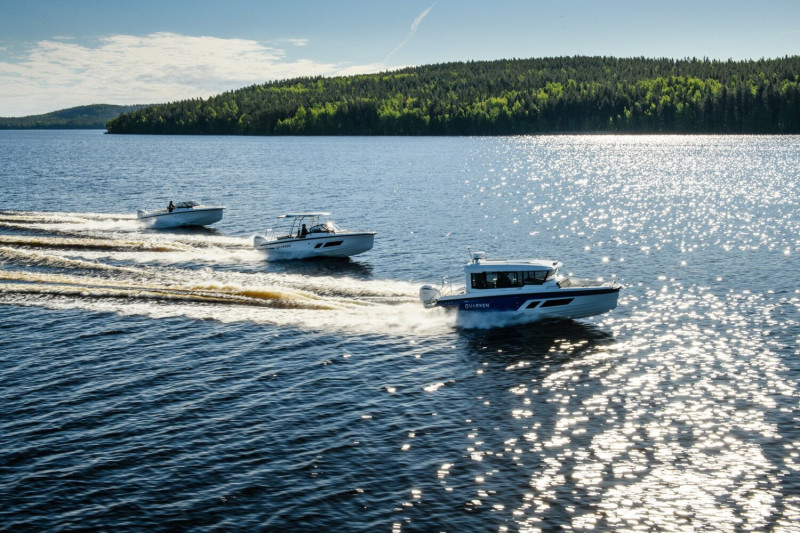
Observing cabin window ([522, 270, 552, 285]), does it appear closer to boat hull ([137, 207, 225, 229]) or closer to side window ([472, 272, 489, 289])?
side window ([472, 272, 489, 289])

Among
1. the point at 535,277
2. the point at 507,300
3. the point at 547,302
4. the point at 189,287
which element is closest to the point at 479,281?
the point at 507,300

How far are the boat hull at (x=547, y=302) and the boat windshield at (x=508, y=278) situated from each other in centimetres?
72

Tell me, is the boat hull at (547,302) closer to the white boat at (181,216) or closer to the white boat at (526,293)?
the white boat at (526,293)

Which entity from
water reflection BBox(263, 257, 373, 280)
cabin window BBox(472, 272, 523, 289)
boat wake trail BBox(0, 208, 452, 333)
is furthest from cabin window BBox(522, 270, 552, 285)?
water reflection BBox(263, 257, 373, 280)

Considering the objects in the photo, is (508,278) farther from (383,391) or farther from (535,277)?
(383,391)

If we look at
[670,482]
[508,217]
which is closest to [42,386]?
[670,482]

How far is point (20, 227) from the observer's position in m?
75.0

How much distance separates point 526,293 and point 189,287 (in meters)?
23.8

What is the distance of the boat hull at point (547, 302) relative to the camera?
4438 centimetres

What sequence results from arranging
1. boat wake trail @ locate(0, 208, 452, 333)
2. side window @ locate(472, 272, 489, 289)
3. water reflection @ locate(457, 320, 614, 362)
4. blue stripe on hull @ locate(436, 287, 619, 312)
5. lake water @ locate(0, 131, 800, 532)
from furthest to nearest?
boat wake trail @ locate(0, 208, 452, 333)
side window @ locate(472, 272, 489, 289)
blue stripe on hull @ locate(436, 287, 619, 312)
water reflection @ locate(457, 320, 614, 362)
lake water @ locate(0, 131, 800, 532)

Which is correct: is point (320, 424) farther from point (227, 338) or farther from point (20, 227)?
point (20, 227)

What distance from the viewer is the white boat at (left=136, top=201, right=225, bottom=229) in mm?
82000

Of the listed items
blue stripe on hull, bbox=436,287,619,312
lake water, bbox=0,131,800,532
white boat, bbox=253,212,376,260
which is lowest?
lake water, bbox=0,131,800,532

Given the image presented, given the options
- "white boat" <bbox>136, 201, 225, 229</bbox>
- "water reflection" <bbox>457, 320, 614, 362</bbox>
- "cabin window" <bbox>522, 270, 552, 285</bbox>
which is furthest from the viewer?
"white boat" <bbox>136, 201, 225, 229</bbox>
